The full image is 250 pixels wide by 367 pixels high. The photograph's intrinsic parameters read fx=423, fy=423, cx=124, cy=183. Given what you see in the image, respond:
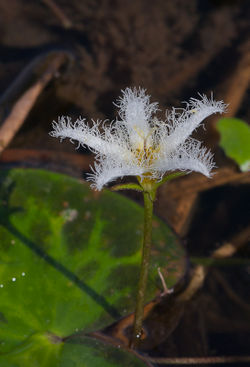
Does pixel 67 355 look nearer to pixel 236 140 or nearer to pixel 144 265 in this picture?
pixel 144 265

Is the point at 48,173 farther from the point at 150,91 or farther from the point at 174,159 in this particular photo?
the point at 150,91

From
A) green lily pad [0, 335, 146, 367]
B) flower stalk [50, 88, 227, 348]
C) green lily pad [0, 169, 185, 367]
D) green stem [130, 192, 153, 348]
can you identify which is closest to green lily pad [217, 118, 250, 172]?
green lily pad [0, 169, 185, 367]

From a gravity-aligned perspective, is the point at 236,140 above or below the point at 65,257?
above

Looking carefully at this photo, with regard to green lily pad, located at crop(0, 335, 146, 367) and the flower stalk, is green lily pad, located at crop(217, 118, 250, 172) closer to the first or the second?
the flower stalk

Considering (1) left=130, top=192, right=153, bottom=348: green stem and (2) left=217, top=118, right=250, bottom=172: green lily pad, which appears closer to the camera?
(1) left=130, top=192, right=153, bottom=348: green stem

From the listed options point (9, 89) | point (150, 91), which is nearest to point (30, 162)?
point (9, 89)

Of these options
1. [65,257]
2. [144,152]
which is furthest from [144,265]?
[65,257]

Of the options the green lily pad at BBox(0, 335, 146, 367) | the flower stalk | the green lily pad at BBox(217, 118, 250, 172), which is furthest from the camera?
the green lily pad at BBox(217, 118, 250, 172)
